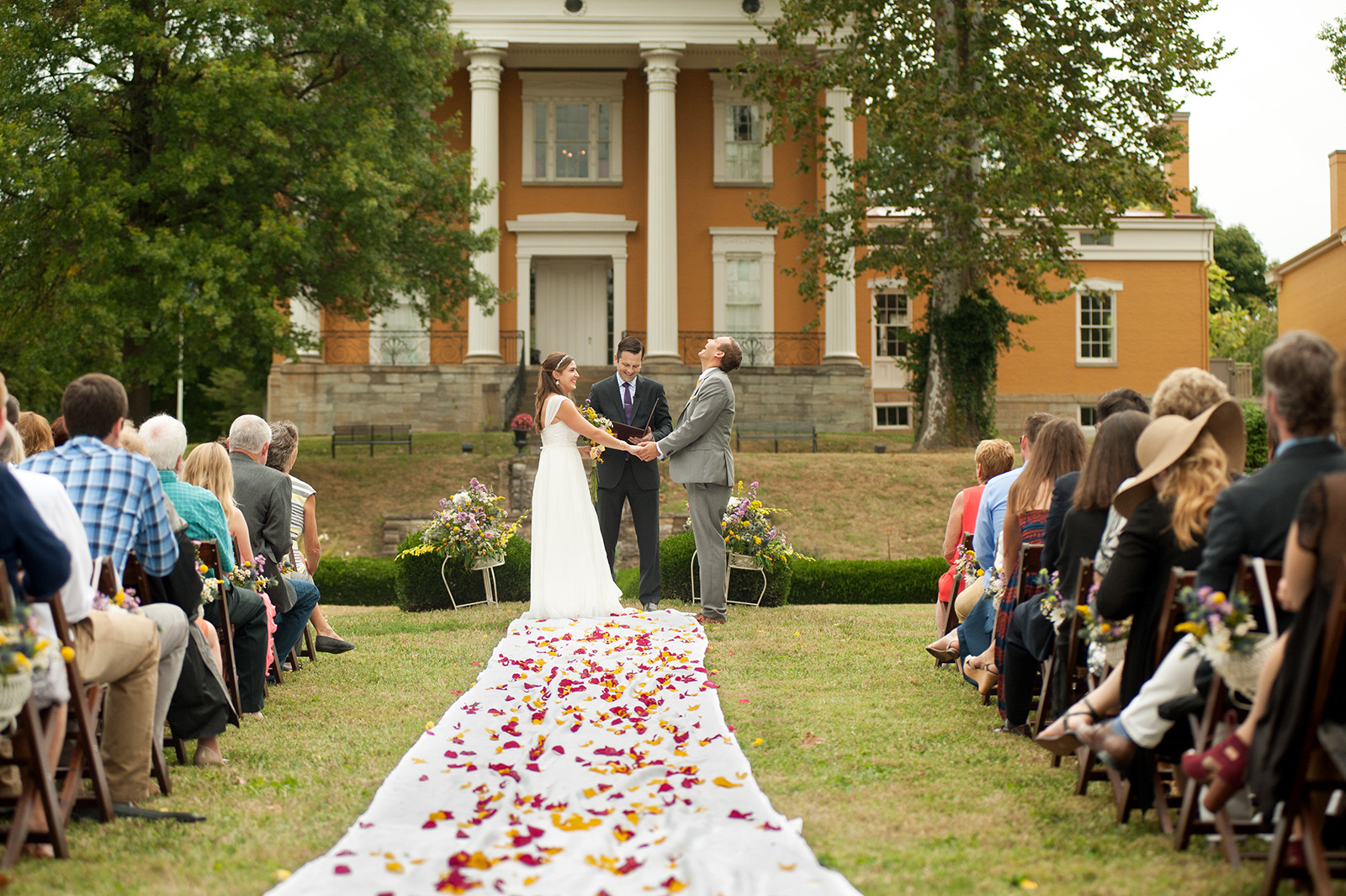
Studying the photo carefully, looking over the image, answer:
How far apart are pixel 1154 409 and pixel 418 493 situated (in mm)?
17290

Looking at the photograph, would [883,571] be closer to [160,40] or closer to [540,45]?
[160,40]

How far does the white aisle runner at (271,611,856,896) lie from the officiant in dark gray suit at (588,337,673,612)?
3.18 m

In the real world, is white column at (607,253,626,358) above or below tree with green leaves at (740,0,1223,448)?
below

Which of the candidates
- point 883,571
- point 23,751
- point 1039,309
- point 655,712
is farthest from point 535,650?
point 1039,309

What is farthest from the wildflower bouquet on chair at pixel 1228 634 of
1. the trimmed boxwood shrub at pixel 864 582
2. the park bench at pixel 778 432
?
the park bench at pixel 778 432

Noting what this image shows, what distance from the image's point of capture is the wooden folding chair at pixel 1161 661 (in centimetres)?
414

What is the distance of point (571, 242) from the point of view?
30266 millimetres

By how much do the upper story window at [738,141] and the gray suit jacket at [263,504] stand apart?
79.1 ft

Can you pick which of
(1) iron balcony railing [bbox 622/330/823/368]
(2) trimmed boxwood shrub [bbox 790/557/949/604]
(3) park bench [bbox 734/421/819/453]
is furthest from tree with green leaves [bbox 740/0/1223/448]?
(2) trimmed boxwood shrub [bbox 790/557/949/604]

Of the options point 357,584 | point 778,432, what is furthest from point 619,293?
point 357,584

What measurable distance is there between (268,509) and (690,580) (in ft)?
15.7

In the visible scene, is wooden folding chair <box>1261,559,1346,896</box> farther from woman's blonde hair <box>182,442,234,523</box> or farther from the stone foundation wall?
the stone foundation wall

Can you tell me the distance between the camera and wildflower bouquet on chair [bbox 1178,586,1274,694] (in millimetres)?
3643

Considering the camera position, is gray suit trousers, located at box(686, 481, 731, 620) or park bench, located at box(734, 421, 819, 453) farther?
park bench, located at box(734, 421, 819, 453)
